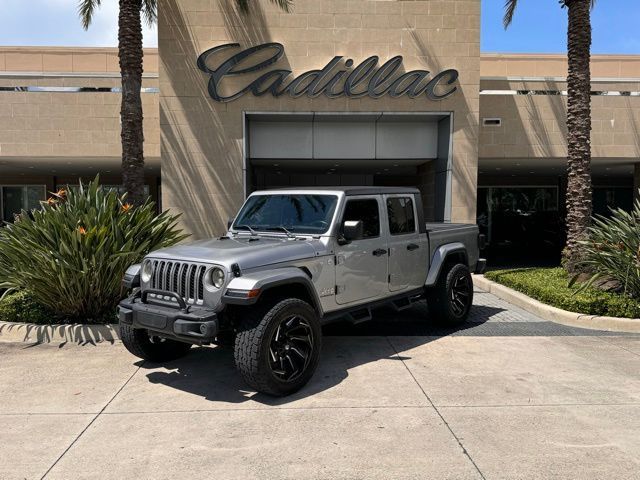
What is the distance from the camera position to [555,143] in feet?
48.0

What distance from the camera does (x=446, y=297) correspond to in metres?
7.29

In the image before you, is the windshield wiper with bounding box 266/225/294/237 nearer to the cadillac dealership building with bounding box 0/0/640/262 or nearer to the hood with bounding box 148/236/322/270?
the hood with bounding box 148/236/322/270

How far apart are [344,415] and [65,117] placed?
525 inches

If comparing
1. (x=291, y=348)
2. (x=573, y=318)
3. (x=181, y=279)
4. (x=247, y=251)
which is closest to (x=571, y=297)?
(x=573, y=318)

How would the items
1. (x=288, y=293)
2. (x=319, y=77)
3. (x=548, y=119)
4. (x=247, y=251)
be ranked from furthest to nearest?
(x=548, y=119) → (x=319, y=77) → (x=288, y=293) → (x=247, y=251)

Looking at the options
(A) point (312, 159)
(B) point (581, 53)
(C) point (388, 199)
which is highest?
(B) point (581, 53)

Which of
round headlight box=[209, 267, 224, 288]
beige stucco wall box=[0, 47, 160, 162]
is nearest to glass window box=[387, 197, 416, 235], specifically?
round headlight box=[209, 267, 224, 288]

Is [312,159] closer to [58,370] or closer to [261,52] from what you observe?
[261,52]

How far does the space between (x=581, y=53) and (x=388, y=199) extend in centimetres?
676

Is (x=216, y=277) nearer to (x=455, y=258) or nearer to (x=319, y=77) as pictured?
(x=455, y=258)

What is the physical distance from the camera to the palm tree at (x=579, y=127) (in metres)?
10.3

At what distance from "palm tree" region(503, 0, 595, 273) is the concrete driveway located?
4124 millimetres

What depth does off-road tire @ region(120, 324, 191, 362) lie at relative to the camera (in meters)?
5.58

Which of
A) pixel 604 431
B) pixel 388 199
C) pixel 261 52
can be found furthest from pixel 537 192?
pixel 604 431
